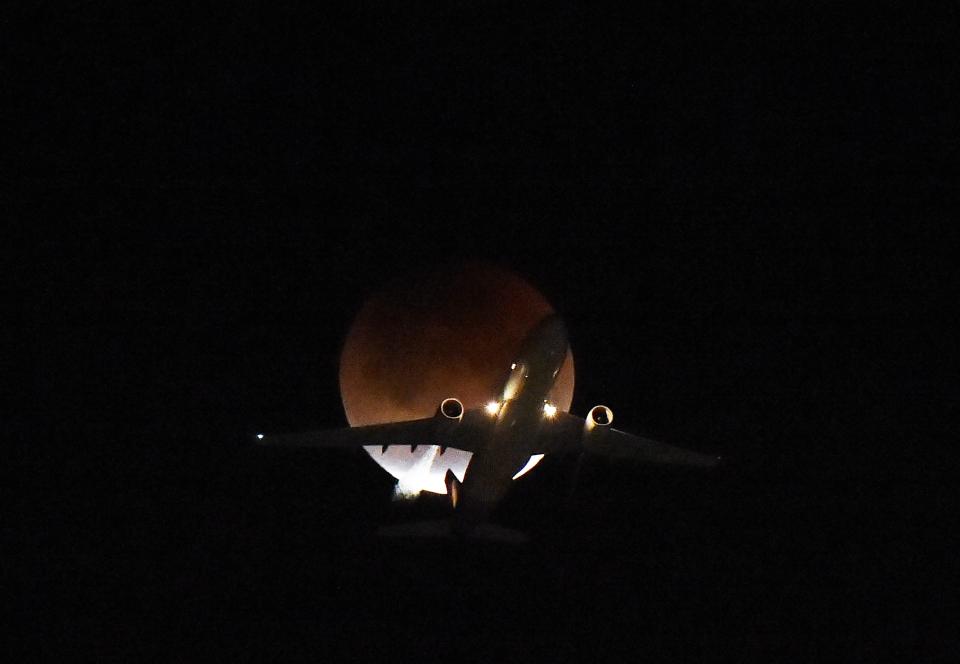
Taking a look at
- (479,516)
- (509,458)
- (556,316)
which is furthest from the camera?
(479,516)

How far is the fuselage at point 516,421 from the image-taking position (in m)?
26.8

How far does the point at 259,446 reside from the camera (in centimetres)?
3116

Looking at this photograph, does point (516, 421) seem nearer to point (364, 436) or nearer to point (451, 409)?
point (451, 409)

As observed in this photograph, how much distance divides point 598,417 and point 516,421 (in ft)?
10.2

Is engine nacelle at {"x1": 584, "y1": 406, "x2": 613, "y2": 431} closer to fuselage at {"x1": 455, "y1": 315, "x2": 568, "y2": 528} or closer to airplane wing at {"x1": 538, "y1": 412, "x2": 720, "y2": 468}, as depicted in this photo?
airplane wing at {"x1": 538, "y1": 412, "x2": 720, "y2": 468}

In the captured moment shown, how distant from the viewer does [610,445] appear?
32594 mm

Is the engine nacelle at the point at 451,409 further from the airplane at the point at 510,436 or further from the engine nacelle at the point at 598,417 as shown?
the engine nacelle at the point at 598,417

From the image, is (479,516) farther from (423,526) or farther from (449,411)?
(449,411)

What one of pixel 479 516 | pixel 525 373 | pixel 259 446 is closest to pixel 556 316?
pixel 525 373

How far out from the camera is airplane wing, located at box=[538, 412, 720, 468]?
102ft

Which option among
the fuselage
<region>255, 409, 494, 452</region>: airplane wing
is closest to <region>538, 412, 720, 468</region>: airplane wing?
the fuselage

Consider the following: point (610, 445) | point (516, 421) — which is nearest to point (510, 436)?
point (516, 421)

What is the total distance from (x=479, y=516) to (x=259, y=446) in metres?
7.10

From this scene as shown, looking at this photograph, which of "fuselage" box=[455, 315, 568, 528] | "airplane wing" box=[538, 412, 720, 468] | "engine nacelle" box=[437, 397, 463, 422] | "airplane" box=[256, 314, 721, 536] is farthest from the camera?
"airplane wing" box=[538, 412, 720, 468]
